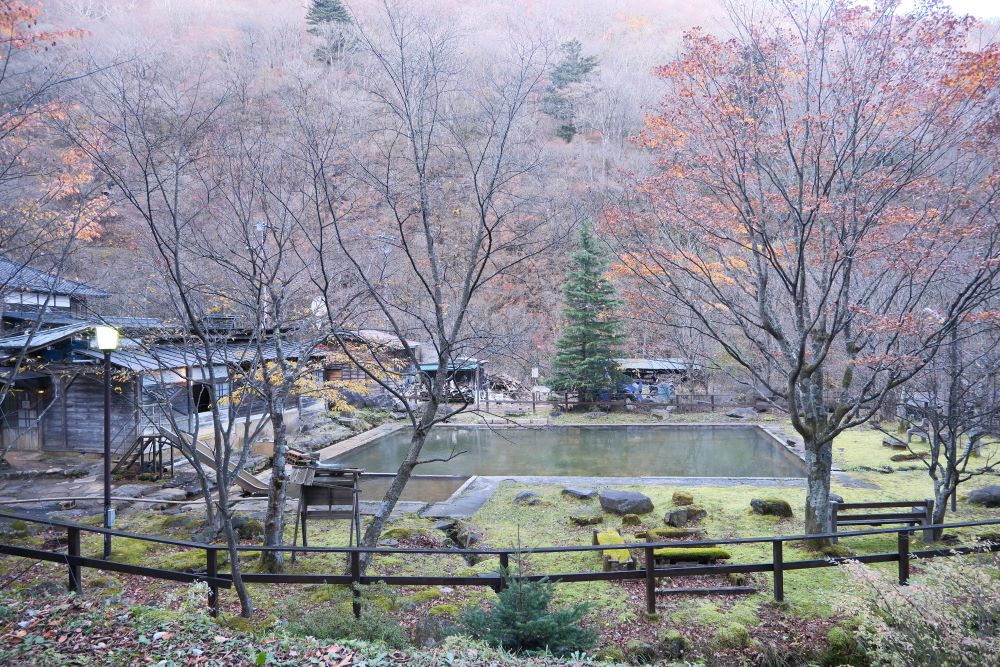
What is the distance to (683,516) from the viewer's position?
9.91 meters

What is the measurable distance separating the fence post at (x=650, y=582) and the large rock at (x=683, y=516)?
4.26m

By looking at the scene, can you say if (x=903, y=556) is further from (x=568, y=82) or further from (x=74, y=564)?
(x=568, y=82)

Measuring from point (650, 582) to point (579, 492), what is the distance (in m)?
6.23

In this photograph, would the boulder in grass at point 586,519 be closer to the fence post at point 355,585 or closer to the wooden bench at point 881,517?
the wooden bench at point 881,517

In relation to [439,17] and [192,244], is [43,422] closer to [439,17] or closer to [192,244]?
[192,244]

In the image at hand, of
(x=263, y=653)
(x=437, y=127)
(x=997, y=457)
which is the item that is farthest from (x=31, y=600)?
(x=997, y=457)

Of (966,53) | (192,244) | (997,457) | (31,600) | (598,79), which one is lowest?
(997,457)

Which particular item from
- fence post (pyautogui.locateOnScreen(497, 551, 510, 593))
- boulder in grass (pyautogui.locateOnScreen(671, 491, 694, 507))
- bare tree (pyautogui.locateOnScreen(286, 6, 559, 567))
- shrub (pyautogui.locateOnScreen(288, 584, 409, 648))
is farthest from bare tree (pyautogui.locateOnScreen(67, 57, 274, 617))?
boulder in grass (pyautogui.locateOnScreen(671, 491, 694, 507))

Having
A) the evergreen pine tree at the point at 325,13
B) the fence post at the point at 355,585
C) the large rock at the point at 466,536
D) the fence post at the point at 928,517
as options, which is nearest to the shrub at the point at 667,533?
the large rock at the point at 466,536

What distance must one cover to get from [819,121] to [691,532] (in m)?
5.54

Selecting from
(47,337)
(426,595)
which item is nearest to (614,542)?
(426,595)

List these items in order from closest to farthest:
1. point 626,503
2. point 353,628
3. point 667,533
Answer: point 353,628 < point 667,533 < point 626,503

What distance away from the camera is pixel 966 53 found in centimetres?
701

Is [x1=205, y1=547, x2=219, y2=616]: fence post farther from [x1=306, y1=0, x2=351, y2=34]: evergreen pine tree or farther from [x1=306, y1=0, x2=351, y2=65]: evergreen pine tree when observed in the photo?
[x1=306, y1=0, x2=351, y2=34]: evergreen pine tree
